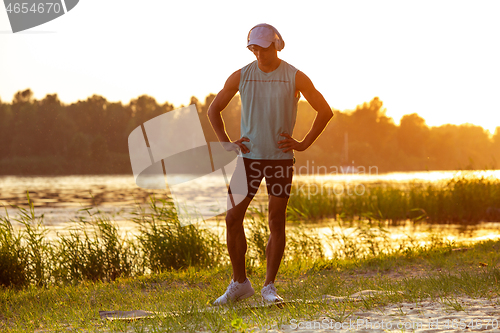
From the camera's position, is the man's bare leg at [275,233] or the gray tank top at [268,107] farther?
the man's bare leg at [275,233]

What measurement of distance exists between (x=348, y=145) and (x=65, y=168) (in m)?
28.6

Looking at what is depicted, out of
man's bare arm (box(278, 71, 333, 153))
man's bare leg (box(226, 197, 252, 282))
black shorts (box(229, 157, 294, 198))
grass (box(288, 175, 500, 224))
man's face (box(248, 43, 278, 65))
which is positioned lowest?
grass (box(288, 175, 500, 224))

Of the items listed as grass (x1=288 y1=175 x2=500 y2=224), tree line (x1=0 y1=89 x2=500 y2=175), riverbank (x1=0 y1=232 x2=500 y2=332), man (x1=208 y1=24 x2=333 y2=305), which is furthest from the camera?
tree line (x1=0 y1=89 x2=500 y2=175)

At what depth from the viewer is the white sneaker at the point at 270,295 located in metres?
3.63

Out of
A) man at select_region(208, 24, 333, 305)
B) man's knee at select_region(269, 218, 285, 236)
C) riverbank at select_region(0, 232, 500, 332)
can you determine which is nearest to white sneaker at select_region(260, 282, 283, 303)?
man at select_region(208, 24, 333, 305)

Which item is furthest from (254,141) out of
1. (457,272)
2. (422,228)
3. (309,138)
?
(422,228)

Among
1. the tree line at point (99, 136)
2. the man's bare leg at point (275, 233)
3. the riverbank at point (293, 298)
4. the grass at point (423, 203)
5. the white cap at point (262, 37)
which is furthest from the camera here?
the tree line at point (99, 136)

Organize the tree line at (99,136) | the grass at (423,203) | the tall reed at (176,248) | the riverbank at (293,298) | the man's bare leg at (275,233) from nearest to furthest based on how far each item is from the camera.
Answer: the riverbank at (293,298)
the man's bare leg at (275,233)
the tall reed at (176,248)
the grass at (423,203)
the tree line at (99,136)

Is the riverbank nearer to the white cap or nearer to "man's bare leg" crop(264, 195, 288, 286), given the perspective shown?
"man's bare leg" crop(264, 195, 288, 286)

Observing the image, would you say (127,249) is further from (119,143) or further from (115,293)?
(119,143)

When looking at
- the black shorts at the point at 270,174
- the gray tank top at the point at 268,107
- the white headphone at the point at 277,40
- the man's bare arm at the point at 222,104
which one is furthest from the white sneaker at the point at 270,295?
the white headphone at the point at 277,40

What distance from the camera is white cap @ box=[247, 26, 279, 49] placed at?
3.52 meters

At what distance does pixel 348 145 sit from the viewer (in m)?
48.8

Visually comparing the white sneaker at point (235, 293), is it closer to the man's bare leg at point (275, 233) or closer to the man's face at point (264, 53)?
the man's bare leg at point (275, 233)
